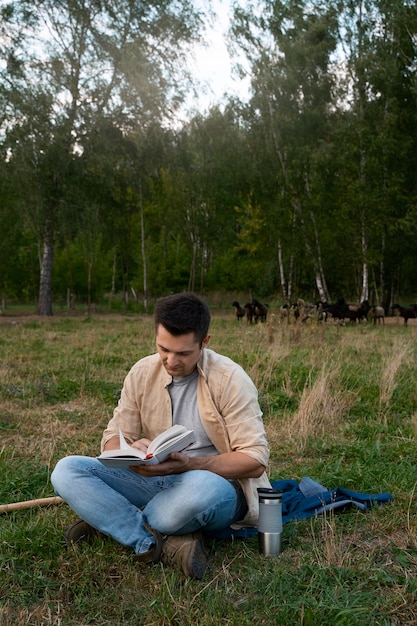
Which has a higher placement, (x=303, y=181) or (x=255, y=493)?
(x=303, y=181)

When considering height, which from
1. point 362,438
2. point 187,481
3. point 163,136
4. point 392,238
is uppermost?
point 163,136

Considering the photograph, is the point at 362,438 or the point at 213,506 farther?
the point at 362,438

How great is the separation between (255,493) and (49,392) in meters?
5.02

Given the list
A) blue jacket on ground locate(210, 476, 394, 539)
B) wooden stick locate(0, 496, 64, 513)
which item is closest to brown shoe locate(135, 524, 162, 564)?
blue jacket on ground locate(210, 476, 394, 539)

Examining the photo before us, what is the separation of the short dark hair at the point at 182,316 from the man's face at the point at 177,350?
3 cm

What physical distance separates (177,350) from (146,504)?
0.98 metres

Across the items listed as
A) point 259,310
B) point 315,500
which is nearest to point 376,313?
point 259,310

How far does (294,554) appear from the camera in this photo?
11.9 ft

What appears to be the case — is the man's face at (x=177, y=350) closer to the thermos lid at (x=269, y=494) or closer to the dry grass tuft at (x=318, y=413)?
the thermos lid at (x=269, y=494)

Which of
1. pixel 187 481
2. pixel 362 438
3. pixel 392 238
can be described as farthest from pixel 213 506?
pixel 392 238

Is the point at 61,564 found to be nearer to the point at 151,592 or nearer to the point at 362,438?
the point at 151,592

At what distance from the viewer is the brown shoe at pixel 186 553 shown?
330 cm

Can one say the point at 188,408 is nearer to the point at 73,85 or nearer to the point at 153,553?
the point at 153,553

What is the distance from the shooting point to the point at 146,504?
3830 millimetres
